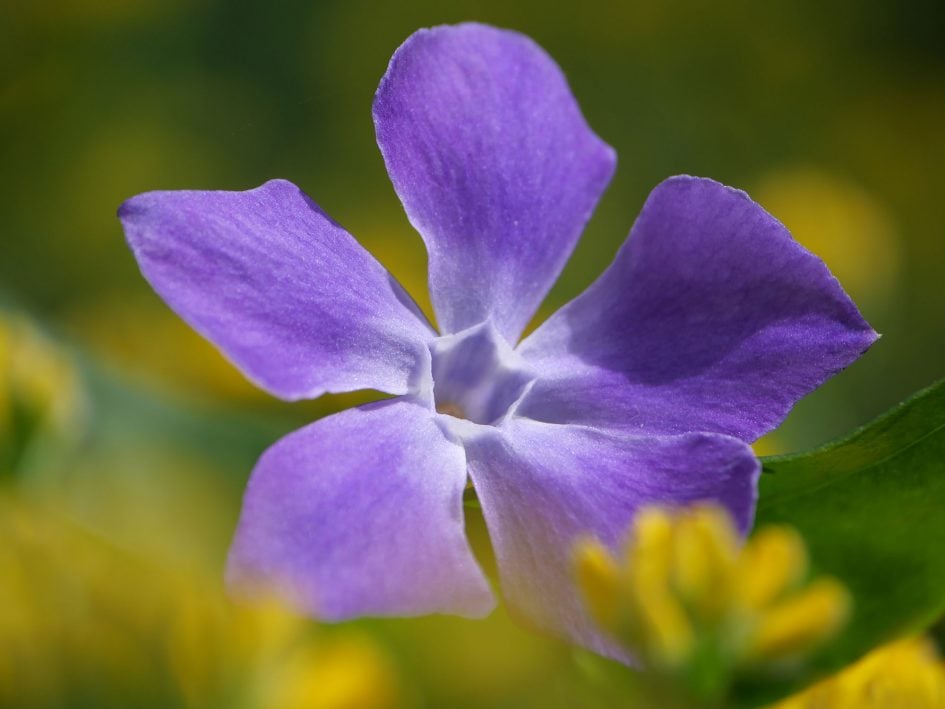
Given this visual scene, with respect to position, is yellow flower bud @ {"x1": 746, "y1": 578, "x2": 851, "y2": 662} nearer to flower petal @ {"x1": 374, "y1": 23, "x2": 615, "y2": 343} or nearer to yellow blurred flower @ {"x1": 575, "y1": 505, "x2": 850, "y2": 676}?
yellow blurred flower @ {"x1": 575, "y1": 505, "x2": 850, "y2": 676}

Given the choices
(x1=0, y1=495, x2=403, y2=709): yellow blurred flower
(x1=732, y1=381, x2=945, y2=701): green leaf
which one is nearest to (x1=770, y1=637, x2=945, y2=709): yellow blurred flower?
(x1=732, y1=381, x2=945, y2=701): green leaf

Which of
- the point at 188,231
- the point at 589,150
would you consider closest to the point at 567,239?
the point at 589,150

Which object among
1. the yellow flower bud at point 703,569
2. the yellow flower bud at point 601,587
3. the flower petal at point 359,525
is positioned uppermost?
the yellow flower bud at point 703,569

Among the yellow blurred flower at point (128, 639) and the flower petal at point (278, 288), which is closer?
the yellow blurred flower at point (128, 639)

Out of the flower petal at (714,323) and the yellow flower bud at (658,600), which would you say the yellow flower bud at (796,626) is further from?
the flower petal at (714,323)

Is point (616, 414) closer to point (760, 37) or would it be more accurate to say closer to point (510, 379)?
point (510, 379)

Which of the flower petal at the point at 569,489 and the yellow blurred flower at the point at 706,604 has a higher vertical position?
the yellow blurred flower at the point at 706,604

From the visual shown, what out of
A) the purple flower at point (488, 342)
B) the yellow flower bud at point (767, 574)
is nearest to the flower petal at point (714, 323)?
the purple flower at point (488, 342)
